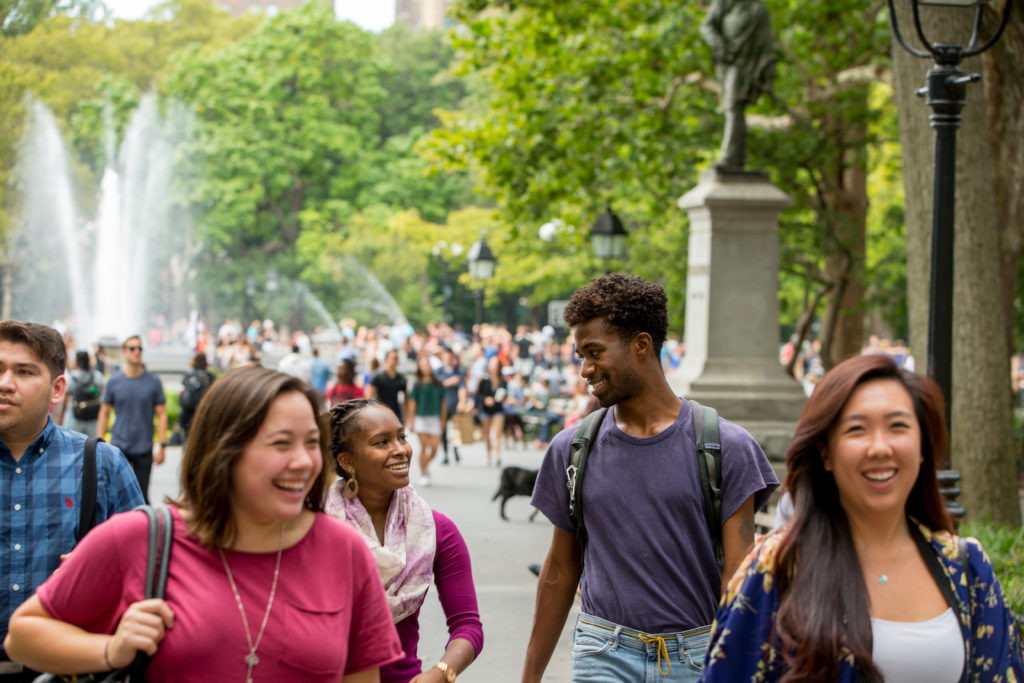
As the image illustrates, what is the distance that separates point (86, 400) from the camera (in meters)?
13.5

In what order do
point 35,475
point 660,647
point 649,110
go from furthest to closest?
point 649,110
point 35,475
point 660,647

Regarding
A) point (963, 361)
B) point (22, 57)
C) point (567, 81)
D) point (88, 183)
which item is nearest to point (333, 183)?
point (88, 183)

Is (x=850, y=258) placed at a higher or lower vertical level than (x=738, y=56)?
lower

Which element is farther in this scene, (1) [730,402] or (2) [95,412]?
Result: (2) [95,412]

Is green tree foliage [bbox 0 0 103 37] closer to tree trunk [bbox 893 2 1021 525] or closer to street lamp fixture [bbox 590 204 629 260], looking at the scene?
street lamp fixture [bbox 590 204 629 260]

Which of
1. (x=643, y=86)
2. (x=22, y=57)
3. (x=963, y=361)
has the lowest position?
(x=963, y=361)

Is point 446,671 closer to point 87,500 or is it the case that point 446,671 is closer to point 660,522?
point 660,522

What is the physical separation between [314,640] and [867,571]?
110 centimetres

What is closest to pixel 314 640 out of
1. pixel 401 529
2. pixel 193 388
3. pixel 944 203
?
pixel 401 529

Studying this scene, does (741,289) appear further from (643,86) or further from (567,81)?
(567,81)

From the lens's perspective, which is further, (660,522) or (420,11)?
(420,11)

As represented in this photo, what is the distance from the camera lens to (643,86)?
61.3 feet

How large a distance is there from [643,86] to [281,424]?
16.7m

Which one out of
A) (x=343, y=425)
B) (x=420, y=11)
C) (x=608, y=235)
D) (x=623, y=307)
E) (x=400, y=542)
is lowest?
(x=400, y=542)
